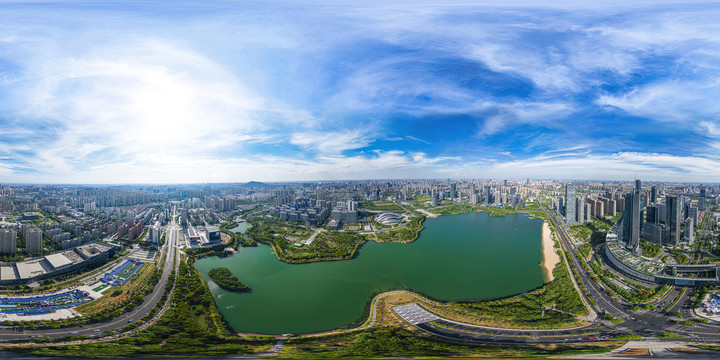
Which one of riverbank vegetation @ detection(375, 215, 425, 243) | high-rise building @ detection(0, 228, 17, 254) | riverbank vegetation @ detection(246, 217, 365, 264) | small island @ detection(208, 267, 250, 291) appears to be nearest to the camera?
small island @ detection(208, 267, 250, 291)

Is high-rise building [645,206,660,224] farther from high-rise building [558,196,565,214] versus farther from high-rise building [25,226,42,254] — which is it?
high-rise building [25,226,42,254]

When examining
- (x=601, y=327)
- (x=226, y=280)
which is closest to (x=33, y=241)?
(x=226, y=280)

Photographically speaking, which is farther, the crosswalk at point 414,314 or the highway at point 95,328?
the crosswalk at point 414,314

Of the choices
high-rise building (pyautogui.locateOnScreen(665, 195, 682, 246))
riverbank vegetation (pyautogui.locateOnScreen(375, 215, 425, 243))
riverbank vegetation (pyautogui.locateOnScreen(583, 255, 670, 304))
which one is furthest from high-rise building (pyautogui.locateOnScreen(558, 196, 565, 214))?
riverbank vegetation (pyautogui.locateOnScreen(583, 255, 670, 304))

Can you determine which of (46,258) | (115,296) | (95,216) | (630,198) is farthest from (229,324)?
(95,216)

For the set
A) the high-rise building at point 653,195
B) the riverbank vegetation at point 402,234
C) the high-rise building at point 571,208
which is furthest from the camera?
the high-rise building at point 571,208

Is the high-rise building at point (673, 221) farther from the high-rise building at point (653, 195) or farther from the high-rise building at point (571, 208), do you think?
the high-rise building at point (653, 195)

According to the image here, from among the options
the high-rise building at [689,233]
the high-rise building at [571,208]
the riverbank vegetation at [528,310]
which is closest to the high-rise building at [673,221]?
the high-rise building at [689,233]
